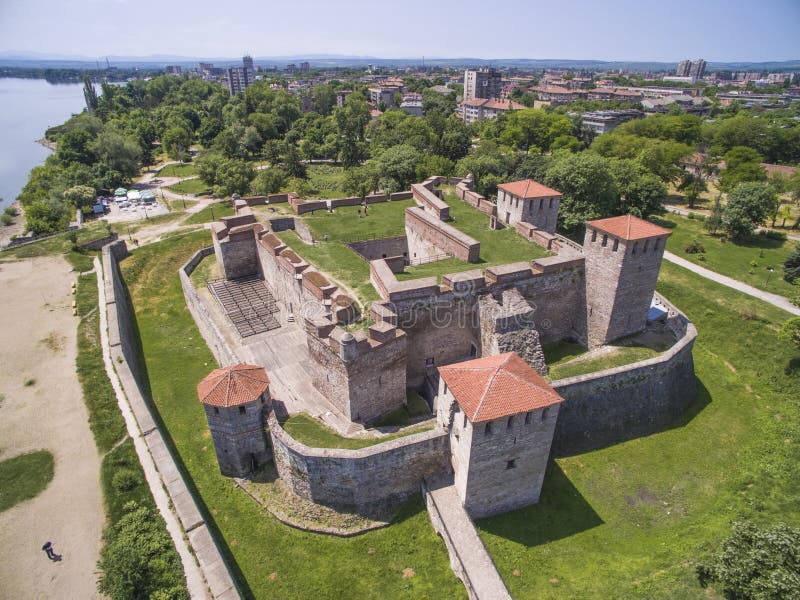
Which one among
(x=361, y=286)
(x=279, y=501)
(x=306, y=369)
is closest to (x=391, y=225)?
(x=361, y=286)

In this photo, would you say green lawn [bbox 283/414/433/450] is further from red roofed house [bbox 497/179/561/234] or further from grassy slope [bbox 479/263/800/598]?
red roofed house [bbox 497/179/561/234]

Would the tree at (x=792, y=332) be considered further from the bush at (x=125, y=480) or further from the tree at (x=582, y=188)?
the bush at (x=125, y=480)

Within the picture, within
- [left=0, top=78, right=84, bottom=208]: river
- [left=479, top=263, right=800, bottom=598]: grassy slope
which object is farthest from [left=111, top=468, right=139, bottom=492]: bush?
[left=0, top=78, right=84, bottom=208]: river

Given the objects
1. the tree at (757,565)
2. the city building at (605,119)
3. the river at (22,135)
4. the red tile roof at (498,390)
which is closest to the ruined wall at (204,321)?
the red tile roof at (498,390)

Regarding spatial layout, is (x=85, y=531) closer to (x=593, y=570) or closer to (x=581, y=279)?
(x=593, y=570)

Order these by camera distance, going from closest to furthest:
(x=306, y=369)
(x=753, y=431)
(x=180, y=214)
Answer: (x=753, y=431) → (x=306, y=369) → (x=180, y=214)

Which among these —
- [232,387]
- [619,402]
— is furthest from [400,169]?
[232,387]

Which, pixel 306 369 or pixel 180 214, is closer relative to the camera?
pixel 306 369
